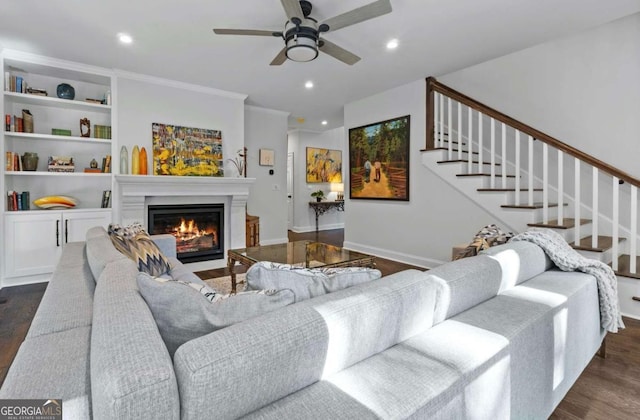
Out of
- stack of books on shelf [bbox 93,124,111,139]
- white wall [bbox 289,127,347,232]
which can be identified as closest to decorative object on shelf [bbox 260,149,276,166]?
white wall [bbox 289,127,347,232]

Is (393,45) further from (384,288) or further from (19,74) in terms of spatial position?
(19,74)

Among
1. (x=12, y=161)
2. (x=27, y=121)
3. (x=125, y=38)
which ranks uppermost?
(x=125, y=38)

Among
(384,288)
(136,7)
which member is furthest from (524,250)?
(136,7)

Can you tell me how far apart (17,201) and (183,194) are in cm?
170

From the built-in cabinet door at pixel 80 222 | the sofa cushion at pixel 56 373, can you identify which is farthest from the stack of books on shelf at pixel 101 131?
the sofa cushion at pixel 56 373

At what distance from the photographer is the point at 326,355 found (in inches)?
33.3

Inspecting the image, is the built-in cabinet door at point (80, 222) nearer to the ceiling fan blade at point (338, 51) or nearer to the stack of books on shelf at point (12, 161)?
the stack of books on shelf at point (12, 161)

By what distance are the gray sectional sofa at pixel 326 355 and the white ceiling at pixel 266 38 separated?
2.21 meters

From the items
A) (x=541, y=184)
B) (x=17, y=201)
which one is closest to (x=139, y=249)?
(x=17, y=201)

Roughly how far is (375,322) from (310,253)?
218 centimetres

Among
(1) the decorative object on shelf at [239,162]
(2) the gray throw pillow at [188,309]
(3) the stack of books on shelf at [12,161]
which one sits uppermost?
(1) the decorative object on shelf at [239,162]

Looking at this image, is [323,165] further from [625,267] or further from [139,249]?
[139,249]

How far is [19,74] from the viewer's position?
365 centimetres

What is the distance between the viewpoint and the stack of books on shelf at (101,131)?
396 centimetres
